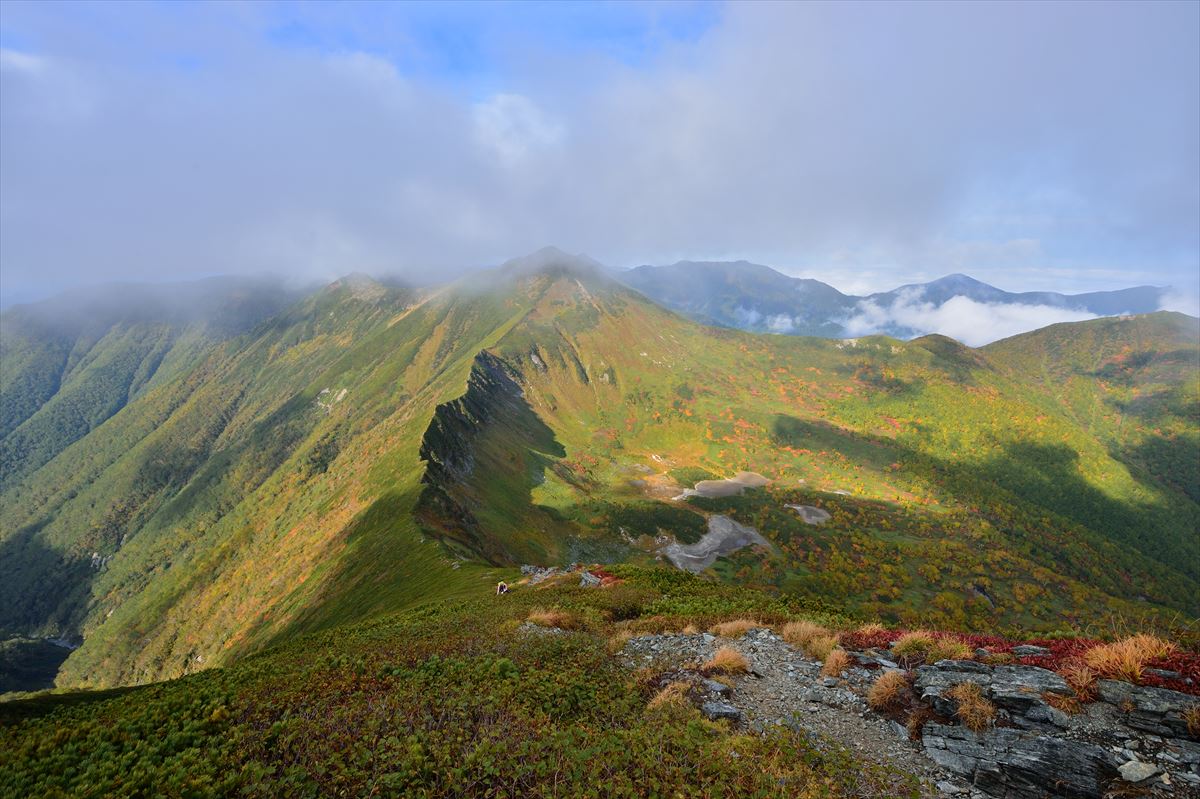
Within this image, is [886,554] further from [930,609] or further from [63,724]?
[63,724]

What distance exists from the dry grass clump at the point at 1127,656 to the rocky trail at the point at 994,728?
371 millimetres

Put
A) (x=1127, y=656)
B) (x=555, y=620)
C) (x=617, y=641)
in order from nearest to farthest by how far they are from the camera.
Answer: (x=1127, y=656)
(x=617, y=641)
(x=555, y=620)

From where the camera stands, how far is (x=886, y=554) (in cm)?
14625

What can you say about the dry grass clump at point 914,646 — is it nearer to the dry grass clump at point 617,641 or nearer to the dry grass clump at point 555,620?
the dry grass clump at point 617,641

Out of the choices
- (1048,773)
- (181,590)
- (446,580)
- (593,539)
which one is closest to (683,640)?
(1048,773)

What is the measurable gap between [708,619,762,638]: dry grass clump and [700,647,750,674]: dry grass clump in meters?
3.12

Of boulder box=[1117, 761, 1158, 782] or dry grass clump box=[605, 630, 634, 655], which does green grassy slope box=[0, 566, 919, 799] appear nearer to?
dry grass clump box=[605, 630, 634, 655]

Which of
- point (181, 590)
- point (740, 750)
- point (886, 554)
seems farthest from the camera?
point (181, 590)

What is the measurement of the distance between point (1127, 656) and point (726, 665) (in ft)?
34.0

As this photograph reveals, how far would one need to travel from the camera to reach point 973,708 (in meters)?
12.2

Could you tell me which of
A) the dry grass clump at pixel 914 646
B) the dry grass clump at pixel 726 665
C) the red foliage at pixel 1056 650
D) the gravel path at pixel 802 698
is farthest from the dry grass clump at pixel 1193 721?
the dry grass clump at pixel 726 665

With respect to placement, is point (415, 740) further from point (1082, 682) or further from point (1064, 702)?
point (1082, 682)

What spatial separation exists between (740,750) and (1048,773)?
252 inches

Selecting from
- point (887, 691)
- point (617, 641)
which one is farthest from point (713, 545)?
point (887, 691)
